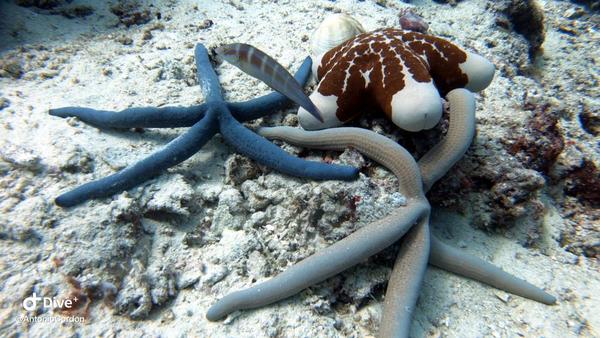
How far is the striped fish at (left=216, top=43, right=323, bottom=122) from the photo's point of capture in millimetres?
2205

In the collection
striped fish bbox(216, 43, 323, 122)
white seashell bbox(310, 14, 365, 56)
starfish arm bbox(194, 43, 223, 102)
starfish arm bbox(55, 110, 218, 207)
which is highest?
striped fish bbox(216, 43, 323, 122)

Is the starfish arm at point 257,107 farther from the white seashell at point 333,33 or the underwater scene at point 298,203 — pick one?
the white seashell at point 333,33

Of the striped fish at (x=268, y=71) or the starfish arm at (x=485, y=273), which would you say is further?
the starfish arm at (x=485, y=273)

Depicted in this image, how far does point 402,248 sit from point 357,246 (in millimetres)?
420

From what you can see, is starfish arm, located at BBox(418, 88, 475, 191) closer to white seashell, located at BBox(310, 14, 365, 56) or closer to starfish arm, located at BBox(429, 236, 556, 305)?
starfish arm, located at BBox(429, 236, 556, 305)

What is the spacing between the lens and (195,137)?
108 inches

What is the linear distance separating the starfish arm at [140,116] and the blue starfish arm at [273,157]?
32 cm

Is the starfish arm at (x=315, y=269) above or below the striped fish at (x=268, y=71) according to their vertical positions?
below

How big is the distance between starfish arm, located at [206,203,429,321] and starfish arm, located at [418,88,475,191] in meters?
0.56

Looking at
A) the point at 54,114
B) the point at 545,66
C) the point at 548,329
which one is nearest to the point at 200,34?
the point at 54,114

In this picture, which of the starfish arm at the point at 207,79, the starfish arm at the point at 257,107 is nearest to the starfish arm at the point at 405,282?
the starfish arm at the point at 257,107

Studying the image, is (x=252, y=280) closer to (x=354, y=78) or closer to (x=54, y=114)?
(x=354, y=78)

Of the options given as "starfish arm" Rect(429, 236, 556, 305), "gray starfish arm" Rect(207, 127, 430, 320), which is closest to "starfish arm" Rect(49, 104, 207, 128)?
"gray starfish arm" Rect(207, 127, 430, 320)

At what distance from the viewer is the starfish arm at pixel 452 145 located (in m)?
2.51
